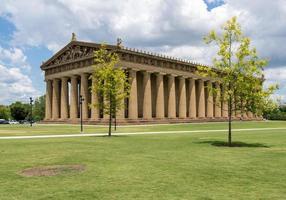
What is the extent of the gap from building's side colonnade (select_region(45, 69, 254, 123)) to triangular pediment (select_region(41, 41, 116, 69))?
14.0 ft

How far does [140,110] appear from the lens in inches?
3497

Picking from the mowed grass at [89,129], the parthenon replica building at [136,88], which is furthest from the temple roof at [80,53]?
the mowed grass at [89,129]

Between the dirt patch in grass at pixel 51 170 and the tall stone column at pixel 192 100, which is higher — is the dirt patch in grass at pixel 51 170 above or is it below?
below

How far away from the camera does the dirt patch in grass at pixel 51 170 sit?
45.5 feet

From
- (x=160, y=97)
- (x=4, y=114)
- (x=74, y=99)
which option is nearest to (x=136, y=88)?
(x=160, y=97)

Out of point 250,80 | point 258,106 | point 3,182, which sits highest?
point 250,80

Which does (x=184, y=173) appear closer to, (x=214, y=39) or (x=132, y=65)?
(x=214, y=39)

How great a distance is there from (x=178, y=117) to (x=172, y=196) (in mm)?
85681

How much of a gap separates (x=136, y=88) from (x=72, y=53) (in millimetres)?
19429

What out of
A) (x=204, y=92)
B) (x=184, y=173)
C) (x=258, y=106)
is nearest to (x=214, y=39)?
(x=258, y=106)

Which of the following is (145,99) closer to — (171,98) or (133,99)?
(133,99)

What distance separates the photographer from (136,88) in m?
83.9

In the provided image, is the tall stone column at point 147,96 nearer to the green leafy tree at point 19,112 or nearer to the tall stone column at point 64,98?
the tall stone column at point 64,98

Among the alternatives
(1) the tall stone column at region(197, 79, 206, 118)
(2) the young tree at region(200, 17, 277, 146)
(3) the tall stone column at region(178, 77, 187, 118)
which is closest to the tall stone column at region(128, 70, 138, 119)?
(3) the tall stone column at region(178, 77, 187, 118)
